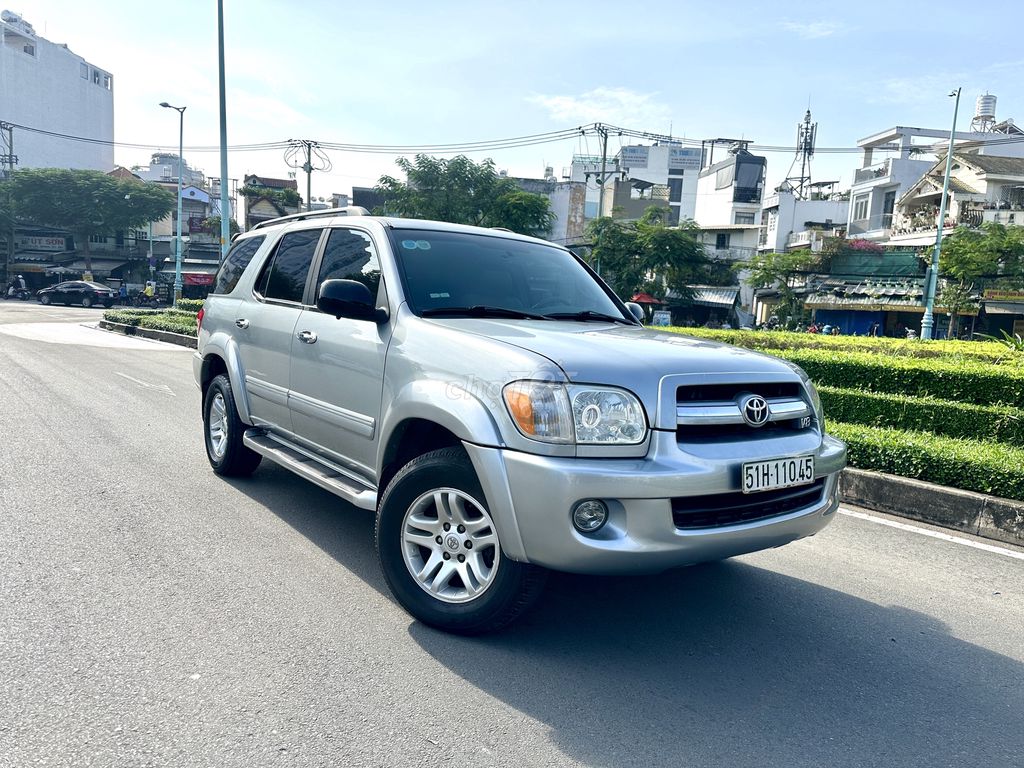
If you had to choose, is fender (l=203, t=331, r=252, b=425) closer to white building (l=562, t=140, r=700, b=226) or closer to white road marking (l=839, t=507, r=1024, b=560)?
white road marking (l=839, t=507, r=1024, b=560)

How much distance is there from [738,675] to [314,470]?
237cm

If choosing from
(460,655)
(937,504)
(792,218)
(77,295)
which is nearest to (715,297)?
(792,218)

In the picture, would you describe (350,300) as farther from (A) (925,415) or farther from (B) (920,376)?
(B) (920,376)

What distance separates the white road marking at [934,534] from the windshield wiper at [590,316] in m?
2.53

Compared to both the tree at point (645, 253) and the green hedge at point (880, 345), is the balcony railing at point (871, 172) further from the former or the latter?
the green hedge at point (880, 345)

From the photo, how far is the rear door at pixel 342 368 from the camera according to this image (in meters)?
3.79

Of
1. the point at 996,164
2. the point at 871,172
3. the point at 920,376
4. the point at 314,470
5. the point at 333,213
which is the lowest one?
the point at 314,470

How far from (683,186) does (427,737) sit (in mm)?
71583

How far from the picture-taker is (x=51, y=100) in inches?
3095

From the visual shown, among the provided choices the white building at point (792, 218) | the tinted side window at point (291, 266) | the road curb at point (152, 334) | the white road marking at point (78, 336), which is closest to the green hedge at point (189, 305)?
the road curb at point (152, 334)

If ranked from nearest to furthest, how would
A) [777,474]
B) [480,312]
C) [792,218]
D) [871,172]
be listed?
[777,474], [480,312], [792,218], [871,172]

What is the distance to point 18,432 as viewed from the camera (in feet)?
23.2

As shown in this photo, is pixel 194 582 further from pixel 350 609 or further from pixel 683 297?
pixel 683 297

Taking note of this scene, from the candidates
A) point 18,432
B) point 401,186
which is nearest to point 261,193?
point 401,186
